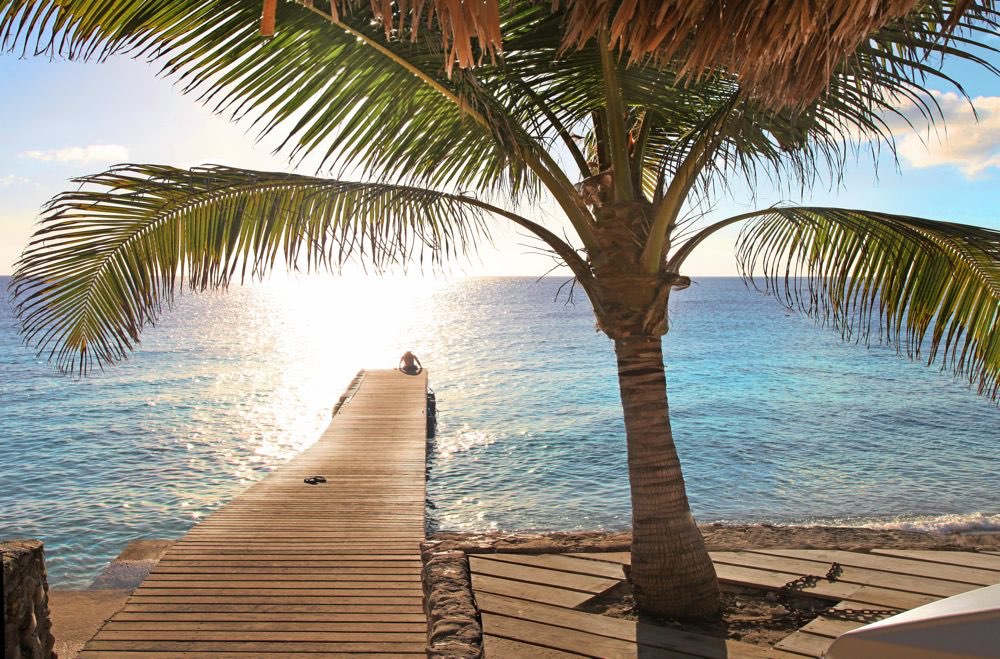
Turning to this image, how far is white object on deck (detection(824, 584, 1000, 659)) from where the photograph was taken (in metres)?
1.96

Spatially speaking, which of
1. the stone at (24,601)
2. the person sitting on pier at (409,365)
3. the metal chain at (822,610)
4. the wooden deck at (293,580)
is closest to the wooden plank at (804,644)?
the metal chain at (822,610)

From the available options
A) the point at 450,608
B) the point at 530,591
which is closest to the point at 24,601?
the point at 450,608

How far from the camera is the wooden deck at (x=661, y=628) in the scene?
3844 mm

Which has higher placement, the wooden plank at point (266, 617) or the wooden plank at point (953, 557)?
the wooden plank at point (953, 557)

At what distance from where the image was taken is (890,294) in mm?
4207

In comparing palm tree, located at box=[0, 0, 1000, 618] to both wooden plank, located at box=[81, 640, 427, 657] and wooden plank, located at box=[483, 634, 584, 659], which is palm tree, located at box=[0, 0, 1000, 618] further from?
wooden plank, located at box=[81, 640, 427, 657]

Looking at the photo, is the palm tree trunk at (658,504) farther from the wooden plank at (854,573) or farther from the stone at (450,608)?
the stone at (450,608)

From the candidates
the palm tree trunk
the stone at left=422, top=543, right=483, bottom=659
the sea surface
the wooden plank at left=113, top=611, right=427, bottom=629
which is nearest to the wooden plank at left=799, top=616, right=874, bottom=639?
the palm tree trunk

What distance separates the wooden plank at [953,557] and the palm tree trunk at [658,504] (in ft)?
4.94

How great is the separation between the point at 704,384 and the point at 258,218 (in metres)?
30.7

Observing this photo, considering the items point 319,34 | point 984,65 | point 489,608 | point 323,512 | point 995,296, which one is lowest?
point 323,512

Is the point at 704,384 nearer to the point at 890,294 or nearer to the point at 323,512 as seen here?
the point at 323,512

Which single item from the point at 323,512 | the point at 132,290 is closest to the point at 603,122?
the point at 132,290

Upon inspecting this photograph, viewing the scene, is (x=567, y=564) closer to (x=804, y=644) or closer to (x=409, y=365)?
(x=804, y=644)
